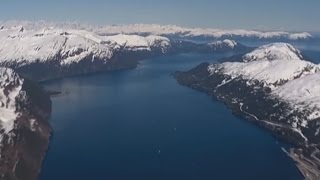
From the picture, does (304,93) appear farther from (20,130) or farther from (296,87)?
(20,130)

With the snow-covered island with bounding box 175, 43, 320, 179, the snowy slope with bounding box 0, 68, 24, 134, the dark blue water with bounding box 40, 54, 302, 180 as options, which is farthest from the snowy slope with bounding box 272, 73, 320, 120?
the snowy slope with bounding box 0, 68, 24, 134

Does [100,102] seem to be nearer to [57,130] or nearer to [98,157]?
[57,130]

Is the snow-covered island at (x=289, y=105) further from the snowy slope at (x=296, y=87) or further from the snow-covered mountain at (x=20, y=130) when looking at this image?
the snow-covered mountain at (x=20, y=130)

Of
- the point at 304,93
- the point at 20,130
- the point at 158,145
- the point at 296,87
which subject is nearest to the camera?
the point at 20,130

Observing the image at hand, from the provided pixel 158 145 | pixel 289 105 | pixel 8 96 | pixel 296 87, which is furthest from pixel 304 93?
pixel 8 96

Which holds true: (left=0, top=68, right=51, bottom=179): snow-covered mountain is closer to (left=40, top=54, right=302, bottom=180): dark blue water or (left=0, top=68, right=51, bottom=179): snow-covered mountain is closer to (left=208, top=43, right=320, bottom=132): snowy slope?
(left=40, top=54, right=302, bottom=180): dark blue water

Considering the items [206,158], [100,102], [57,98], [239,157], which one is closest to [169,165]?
[206,158]

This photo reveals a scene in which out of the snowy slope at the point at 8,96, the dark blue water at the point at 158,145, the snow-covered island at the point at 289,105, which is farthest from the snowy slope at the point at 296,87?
the snowy slope at the point at 8,96
